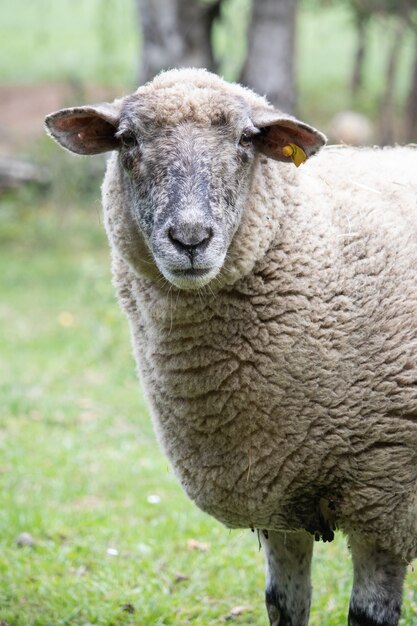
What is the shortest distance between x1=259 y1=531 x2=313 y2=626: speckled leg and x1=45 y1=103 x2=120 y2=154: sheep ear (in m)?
1.78

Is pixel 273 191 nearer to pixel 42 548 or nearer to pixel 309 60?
pixel 42 548

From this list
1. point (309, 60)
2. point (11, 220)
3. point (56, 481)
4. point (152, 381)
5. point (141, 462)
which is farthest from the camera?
point (309, 60)

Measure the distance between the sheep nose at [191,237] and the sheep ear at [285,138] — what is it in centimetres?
56

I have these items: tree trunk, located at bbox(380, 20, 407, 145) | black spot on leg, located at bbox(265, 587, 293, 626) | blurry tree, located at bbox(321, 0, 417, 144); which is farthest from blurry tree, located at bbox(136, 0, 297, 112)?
black spot on leg, located at bbox(265, 587, 293, 626)

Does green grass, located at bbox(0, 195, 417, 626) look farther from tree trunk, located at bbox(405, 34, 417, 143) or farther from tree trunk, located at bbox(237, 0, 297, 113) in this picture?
tree trunk, located at bbox(405, 34, 417, 143)

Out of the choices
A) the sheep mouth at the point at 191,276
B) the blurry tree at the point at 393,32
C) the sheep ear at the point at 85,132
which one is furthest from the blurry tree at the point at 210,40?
the sheep mouth at the point at 191,276

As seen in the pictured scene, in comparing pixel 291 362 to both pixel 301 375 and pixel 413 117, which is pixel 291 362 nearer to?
pixel 301 375

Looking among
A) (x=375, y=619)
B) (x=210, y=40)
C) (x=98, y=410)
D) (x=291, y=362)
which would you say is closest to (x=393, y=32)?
(x=210, y=40)

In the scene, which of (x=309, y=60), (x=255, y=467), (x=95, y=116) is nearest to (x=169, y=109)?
(x=95, y=116)

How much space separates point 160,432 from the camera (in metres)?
4.13

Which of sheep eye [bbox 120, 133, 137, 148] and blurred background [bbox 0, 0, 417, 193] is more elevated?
blurred background [bbox 0, 0, 417, 193]

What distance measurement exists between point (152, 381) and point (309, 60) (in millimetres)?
26589

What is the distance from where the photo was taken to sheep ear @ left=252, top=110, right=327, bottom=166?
12.4ft

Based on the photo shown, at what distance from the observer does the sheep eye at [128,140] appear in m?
3.80
